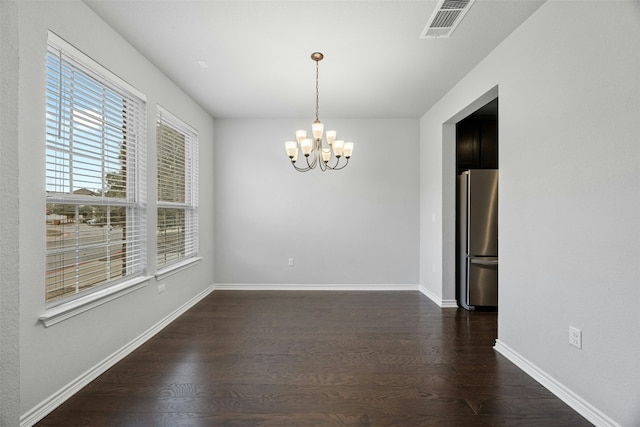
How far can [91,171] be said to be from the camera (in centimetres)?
242

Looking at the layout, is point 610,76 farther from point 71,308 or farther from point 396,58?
point 71,308

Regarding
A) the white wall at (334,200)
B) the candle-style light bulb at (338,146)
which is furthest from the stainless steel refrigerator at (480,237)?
the candle-style light bulb at (338,146)

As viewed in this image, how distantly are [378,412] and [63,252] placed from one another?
2.24 metres

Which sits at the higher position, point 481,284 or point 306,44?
point 306,44

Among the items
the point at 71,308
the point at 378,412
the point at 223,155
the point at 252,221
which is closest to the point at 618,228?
the point at 378,412

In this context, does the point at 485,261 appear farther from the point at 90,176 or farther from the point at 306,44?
the point at 90,176

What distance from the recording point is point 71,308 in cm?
212

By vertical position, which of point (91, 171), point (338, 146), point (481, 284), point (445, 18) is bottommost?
point (481, 284)

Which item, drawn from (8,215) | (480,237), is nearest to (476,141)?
(480,237)

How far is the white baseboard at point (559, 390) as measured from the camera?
6.11ft

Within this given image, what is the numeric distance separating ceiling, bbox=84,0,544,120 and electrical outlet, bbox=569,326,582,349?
219cm

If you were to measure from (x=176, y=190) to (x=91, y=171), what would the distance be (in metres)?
1.54

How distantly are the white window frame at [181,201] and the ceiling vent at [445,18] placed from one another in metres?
2.70

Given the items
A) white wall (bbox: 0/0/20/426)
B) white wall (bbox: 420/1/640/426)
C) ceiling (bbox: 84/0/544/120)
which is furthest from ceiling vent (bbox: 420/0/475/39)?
white wall (bbox: 0/0/20/426)
